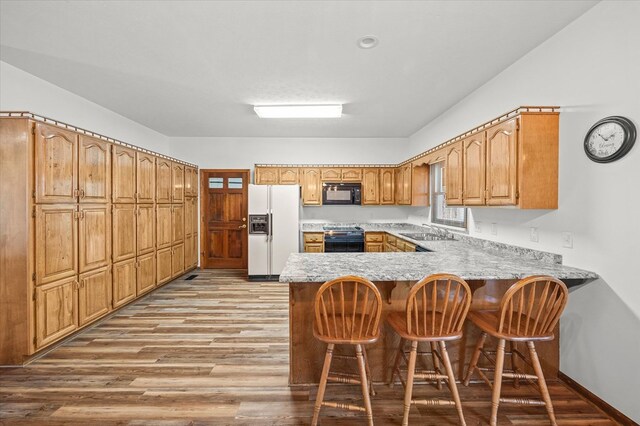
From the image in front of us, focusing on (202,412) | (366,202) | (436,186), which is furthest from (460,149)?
(202,412)

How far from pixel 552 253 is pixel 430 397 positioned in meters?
1.51

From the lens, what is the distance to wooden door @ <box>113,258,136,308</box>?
3.47m

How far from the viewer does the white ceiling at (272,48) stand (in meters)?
2.04

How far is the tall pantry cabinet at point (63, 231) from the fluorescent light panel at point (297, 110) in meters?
1.83

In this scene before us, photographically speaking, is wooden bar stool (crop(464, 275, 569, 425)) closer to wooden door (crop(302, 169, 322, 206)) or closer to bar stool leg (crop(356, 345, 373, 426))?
bar stool leg (crop(356, 345, 373, 426))

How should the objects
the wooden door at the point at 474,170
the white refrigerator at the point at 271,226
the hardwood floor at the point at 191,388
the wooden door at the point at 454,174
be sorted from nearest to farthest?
the hardwood floor at the point at 191,388
the wooden door at the point at 474,170
the wooden door at the point at 454,174
the white refrigerator at the point at 271,226

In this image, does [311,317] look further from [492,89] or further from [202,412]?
[492,89]

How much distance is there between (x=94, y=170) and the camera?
3.14m

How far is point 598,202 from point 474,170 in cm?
101

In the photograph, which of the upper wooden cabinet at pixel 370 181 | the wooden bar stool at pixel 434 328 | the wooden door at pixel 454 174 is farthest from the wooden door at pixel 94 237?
the upper wooden cabinet at pixel 370 181

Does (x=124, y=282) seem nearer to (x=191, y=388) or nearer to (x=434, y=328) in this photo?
(x=191, y=388)

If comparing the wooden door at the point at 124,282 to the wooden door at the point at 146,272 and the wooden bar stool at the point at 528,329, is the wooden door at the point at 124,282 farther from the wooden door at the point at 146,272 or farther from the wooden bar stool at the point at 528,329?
the wooden bar stool at the point at 528,329

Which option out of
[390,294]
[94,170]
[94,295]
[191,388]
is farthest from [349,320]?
[94,170]

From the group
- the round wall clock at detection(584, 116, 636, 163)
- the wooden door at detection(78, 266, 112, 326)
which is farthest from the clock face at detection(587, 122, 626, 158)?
the wooden door at detection(78, 266, 112, 326)
